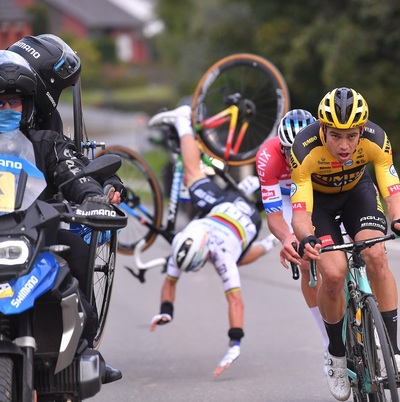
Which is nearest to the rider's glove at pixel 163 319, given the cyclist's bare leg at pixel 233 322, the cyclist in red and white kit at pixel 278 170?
the cyclist's bare leg at pixel 233 322

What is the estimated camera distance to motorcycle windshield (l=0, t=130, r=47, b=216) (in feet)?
18.8

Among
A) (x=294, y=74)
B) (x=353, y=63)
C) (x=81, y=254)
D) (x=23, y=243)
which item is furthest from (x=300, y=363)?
(x=294, y=74)

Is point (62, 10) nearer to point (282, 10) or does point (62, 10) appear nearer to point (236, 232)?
point (282, 10)

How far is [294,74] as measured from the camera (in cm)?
2620

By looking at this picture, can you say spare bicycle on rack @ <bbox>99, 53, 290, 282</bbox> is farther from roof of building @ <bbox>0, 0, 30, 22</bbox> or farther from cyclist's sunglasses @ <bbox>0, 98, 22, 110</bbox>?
roof of building @ <bbox>0, 0, 30, 22</bbox>

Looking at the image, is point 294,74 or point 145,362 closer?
point 145,362

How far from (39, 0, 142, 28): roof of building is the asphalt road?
292 ft

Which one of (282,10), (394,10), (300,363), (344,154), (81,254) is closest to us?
(81,254)

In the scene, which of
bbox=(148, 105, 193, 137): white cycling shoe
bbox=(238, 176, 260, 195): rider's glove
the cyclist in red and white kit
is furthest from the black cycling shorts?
bbox=(148, 105, 193, 137): white cycling shoe

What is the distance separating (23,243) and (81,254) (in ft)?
2.81

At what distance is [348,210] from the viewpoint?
7613 millimetres

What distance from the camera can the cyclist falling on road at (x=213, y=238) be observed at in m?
9.41

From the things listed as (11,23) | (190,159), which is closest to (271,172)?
(190,159)

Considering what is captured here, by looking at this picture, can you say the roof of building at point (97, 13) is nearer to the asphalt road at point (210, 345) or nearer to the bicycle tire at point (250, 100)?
the asphalt road at point (210, 345)
